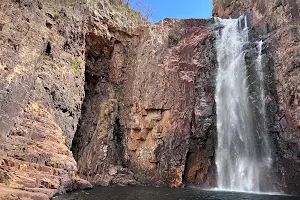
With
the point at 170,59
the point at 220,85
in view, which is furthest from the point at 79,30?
the point at 220,85

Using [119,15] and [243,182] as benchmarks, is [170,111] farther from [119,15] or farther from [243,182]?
[119,15]

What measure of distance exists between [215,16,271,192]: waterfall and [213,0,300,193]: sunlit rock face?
79 cm

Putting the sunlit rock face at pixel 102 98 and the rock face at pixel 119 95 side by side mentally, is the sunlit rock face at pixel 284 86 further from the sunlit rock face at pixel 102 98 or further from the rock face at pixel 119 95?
the sunlit rock face at pixel 102 98

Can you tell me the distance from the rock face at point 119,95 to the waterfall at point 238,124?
2.61 feet

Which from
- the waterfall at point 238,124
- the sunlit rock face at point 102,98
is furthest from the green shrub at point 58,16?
the waterfall at point 238,124

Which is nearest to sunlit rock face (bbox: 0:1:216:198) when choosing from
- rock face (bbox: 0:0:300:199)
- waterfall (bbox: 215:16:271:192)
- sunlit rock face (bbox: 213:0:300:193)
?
rock face (bbox: 0:0:300:199)

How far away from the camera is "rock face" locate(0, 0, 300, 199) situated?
47.6ft

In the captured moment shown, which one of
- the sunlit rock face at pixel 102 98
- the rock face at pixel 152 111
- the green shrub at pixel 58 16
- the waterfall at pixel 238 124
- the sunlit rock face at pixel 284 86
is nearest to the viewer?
the sunlit rock face at pixel 102 98

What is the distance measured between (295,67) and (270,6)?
8281 millimetres

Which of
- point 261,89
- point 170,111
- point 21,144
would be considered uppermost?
point 261,89

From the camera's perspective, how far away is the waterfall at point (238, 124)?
2158 centimetres

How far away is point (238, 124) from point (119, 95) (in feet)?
41.6

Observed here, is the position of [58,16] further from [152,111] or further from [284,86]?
[284,86]

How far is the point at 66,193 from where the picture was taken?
14000 mm
